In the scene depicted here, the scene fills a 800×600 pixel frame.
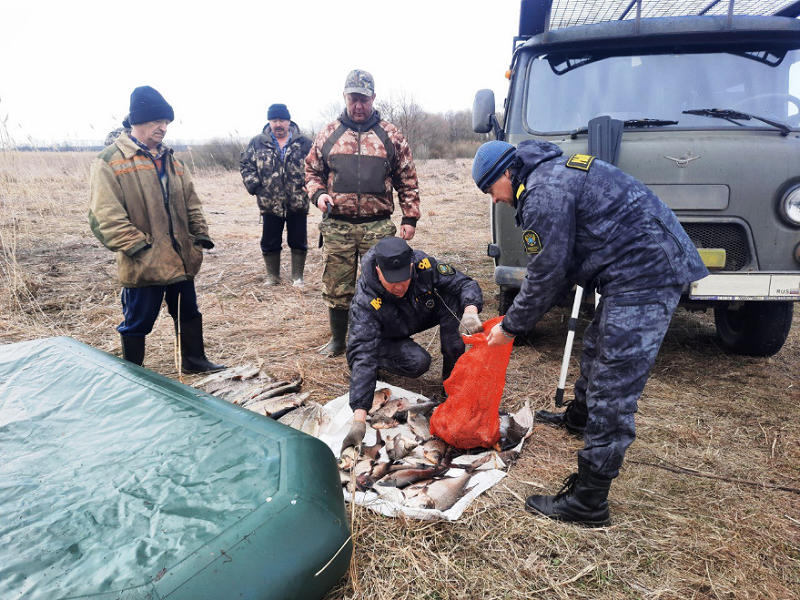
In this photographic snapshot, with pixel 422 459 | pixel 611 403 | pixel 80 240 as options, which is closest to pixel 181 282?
pixel 422 459

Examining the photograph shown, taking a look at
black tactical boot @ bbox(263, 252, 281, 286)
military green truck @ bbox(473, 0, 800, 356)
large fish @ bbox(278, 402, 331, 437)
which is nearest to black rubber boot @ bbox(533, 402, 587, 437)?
military green truck @ bbox(473, 0, 800, 356)

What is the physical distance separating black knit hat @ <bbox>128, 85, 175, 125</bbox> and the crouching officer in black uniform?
5.10ft

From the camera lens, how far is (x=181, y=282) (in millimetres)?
3721

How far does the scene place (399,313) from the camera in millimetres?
3492

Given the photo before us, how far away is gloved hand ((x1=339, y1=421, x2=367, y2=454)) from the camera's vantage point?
2646 mm

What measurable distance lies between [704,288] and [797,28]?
76.4 inches

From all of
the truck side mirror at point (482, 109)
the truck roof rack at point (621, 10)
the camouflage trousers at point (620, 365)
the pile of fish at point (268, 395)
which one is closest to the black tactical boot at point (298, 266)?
the pile of fish at point (268, 395)

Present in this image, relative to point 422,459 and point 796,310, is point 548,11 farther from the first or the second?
point 796,310

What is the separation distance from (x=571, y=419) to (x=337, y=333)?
2.05 metres

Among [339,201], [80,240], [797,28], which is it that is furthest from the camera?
[80,240]

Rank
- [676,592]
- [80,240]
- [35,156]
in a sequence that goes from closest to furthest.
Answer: [676,592], [35,156], [80,240]

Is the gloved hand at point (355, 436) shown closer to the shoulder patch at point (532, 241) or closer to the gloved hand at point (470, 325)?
the gloved hand at point (470, 325)

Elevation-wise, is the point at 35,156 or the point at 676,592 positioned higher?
the point at 35,156

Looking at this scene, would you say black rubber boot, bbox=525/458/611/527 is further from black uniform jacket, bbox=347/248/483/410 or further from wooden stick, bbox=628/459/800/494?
black uniform jacket, bbox=347/248/483/410
